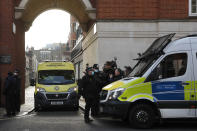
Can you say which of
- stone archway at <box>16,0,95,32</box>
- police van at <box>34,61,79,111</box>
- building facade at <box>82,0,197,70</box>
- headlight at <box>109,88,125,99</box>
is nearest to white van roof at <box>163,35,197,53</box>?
headlight at <box>109,88,125,99</box>

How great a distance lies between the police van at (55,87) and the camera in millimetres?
15492

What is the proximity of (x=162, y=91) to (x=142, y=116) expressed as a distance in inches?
33.6

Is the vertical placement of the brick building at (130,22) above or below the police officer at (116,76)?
above

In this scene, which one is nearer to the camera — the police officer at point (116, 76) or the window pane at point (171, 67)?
the window pane at point (171, 67)

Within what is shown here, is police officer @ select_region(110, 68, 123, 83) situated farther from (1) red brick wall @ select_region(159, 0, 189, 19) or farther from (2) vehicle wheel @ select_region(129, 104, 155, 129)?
(1) red brick wall @ select_region(159, 0, 189, 19)

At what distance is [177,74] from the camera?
10.1 metres

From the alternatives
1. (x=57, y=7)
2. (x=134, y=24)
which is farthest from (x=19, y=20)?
(x=134, y=24)

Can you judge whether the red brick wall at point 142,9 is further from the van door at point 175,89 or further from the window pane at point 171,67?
the van door at point 175,89

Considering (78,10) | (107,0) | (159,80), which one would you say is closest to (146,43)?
(107,0)

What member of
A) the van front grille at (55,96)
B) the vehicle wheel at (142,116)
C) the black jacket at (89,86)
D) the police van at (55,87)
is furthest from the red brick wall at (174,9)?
the vehicle wheel at (142,116)

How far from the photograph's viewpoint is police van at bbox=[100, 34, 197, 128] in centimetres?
995

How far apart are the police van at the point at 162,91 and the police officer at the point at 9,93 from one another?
197 inches

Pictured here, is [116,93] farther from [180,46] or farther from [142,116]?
[180,46]

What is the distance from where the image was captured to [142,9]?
19.3m
